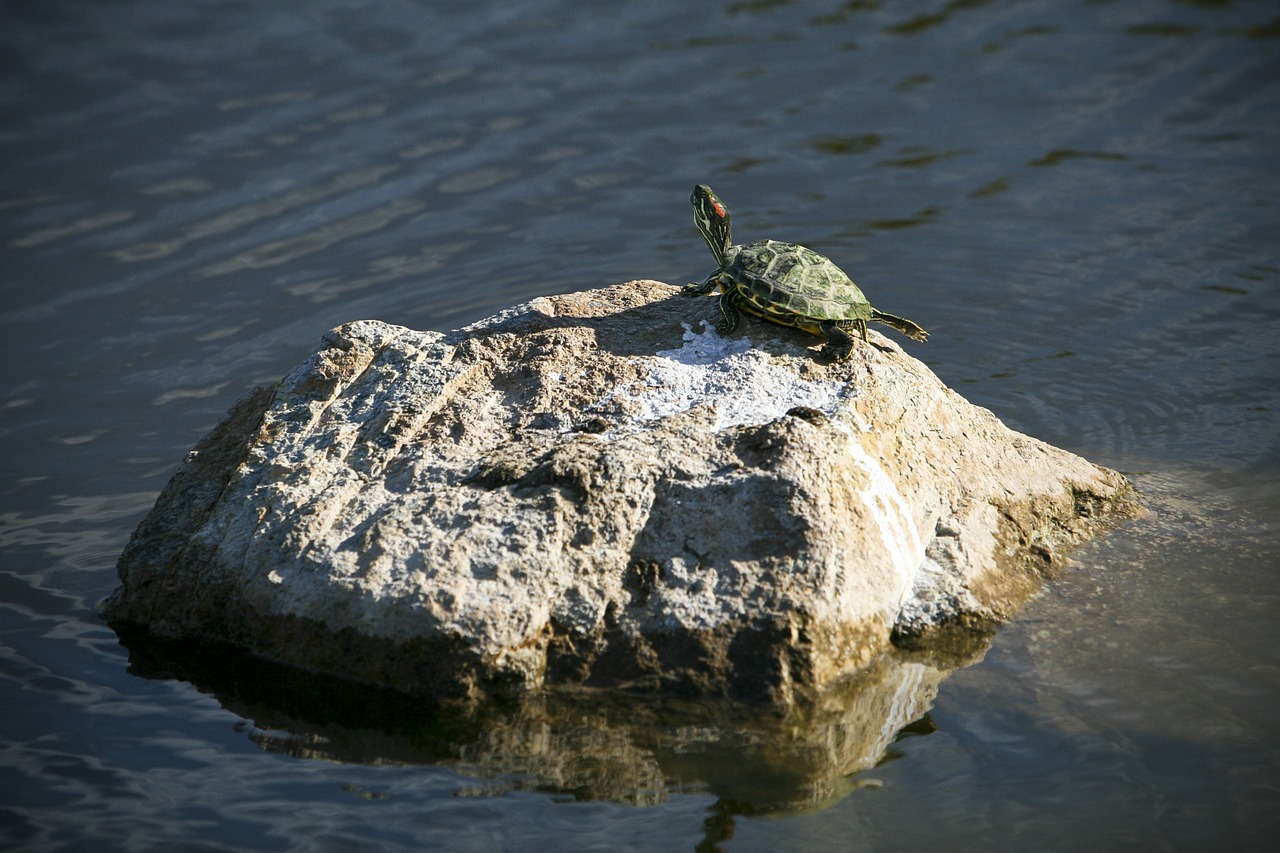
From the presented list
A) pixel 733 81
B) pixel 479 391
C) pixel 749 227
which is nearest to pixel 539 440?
pixel 479 391

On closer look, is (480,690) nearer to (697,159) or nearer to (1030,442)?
(1030,442)

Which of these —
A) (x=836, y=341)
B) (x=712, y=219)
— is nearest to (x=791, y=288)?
(x=836, y=341)

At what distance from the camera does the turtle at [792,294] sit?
4125mm

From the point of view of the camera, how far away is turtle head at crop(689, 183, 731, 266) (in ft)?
15.7

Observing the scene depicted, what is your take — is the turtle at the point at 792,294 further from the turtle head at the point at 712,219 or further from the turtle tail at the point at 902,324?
the turtle head at the point at 712,219

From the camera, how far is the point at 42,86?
9.50 meters

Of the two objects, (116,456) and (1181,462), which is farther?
(116,456)

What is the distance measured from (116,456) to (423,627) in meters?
3.16

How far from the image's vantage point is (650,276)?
23.8ft

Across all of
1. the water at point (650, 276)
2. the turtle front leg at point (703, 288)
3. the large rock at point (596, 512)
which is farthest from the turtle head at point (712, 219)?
the water at point (650, 276)

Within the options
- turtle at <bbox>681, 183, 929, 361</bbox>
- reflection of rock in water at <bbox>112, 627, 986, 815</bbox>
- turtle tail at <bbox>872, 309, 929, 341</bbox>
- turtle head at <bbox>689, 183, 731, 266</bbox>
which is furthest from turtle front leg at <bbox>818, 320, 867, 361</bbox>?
reflection of rock in water at <bbox>112, 627, 986, 815</bbox>

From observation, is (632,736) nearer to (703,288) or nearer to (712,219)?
(703,288)

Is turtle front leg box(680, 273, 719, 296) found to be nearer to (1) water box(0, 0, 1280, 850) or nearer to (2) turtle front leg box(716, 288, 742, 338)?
(2) turtle front leg box(716, 288, 742, 338)

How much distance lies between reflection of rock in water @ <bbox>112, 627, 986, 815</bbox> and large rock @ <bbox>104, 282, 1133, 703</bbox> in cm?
8
